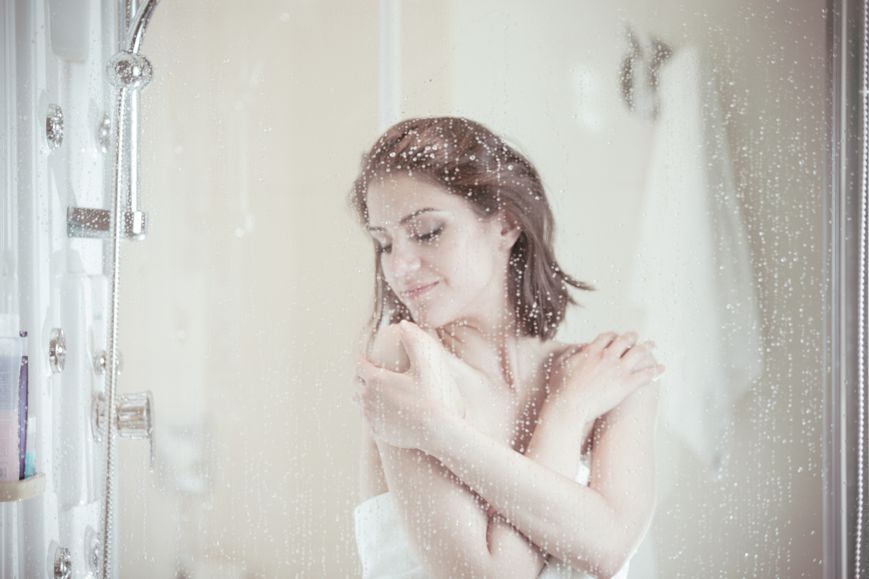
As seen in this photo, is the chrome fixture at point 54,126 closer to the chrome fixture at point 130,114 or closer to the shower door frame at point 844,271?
the chrome fixture at point 130,114

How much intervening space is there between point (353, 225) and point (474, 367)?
225 millimetres

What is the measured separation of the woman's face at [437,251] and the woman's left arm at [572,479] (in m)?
0.14

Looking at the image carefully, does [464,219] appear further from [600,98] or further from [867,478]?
[867,478]

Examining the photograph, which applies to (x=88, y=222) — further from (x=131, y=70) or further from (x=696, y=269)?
(x=696, y=269)

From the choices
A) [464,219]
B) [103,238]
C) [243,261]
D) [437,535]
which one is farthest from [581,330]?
[103,238]

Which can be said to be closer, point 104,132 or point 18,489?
point 18,489

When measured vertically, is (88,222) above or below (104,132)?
below

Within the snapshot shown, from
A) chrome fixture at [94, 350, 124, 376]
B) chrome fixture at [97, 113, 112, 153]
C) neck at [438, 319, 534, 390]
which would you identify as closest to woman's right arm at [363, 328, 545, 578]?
neck at [438, 319, 534, 390]

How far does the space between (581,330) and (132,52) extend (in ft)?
2.25

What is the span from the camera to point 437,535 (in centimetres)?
102

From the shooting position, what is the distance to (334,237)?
3.50 ft

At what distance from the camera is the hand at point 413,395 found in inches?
40.7

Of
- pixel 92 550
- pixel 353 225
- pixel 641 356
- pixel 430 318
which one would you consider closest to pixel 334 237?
pixel 353 225

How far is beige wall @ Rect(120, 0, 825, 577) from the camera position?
104cm
